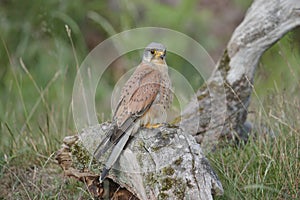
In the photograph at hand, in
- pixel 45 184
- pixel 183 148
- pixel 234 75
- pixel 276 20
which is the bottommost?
pixel 45 184

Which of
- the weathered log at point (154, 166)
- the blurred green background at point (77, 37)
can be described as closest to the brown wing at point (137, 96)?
the weathered log at point (154, 166)

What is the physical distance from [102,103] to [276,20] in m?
3.34

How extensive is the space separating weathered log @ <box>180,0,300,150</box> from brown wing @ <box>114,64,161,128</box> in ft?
2.78

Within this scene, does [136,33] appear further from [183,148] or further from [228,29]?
[183,148]

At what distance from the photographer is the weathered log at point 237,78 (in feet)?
15.3

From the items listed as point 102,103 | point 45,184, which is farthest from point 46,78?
point 45,184

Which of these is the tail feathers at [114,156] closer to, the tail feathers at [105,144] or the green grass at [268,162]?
the tail feathers at [105,144]

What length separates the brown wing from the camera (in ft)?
12.5

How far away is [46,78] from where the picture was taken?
7.70 m

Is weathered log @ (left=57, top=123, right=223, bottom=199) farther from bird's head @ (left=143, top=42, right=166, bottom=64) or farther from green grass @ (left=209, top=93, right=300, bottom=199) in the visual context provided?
bird's head @ (left=143, top=42, right=166, bottom=64)

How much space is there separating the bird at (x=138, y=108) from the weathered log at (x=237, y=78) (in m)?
0.77

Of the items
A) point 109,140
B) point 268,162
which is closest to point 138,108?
point 109,140

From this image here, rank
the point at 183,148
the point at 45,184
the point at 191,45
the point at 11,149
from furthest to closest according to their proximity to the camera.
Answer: the point at 191,45, the point at 11,149, the point at 45,184, the point at 183,148

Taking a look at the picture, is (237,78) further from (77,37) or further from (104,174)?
(77,37)
